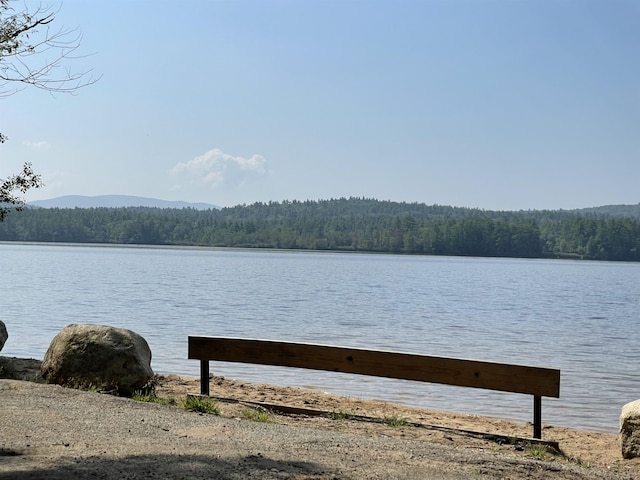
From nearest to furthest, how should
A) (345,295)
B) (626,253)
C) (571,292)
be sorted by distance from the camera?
1. (345,295)
2. (571,292)
3. (626,253)

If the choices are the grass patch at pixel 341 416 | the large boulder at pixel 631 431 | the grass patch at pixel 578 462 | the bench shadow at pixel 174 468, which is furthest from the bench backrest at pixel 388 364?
the bench shadow at pixel 174 468

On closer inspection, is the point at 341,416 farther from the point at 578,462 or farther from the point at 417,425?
the point at 578,462

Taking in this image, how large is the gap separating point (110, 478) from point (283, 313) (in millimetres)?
29072

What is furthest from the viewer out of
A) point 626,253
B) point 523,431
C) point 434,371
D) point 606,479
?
point 626,253

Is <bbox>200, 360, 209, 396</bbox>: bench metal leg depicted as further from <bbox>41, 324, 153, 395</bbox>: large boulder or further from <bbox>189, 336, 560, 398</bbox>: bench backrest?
<bbox>41, 324, 153, 395</bbox>: large boulder

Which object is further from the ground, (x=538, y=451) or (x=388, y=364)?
(x=388, y=364)

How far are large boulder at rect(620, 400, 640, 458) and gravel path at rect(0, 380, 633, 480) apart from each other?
5.30 feet

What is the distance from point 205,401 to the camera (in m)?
9.55

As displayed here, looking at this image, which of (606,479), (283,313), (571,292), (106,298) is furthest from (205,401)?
(571,292)

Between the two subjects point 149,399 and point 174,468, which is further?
point 149,399

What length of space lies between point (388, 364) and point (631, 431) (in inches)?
118

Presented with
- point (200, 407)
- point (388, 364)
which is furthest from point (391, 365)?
point (200, 407)

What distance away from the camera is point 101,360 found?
33.1 ft

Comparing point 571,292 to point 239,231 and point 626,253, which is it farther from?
point 239,231
